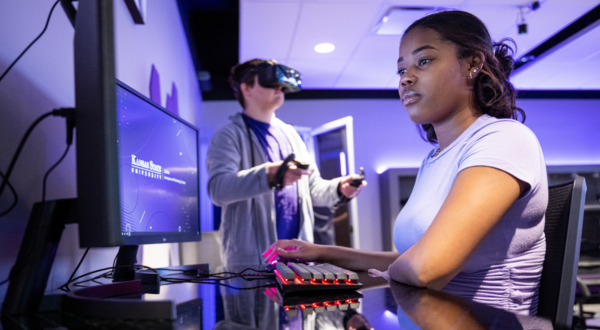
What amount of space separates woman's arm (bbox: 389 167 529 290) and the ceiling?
9.76ft

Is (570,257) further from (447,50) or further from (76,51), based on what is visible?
(76,51)

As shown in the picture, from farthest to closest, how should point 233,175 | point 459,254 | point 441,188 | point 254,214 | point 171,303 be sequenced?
1. point 254,214
2. point 233,175
3. point 441,188
4. point 459,254
5. point 171,303

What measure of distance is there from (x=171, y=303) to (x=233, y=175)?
4.32 feet

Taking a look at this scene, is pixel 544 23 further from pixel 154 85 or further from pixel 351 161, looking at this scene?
pixel 154 85

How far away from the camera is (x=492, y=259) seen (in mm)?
789

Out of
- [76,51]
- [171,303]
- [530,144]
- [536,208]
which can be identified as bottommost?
[171,303]

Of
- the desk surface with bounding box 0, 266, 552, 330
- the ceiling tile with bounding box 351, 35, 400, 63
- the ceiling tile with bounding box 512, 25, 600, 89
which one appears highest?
the ceiling tile with bounding box 351, 35, 400, 63

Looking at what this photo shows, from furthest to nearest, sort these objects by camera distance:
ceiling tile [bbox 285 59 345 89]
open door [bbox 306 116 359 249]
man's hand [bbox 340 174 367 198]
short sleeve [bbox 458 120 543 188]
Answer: ceiling tile [bbox 285 59 345 89], open door [bbox 306 116 359 249], man's hand [bbox 340 174 367 198], short sleeve [bbox 458 120 543 188]

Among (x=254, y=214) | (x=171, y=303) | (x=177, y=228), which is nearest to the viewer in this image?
(x=171, y=303)

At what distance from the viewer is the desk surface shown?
49cm

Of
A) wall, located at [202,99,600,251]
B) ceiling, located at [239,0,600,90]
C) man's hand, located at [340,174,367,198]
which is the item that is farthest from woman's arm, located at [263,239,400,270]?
wall, located at [202,99,600,251]

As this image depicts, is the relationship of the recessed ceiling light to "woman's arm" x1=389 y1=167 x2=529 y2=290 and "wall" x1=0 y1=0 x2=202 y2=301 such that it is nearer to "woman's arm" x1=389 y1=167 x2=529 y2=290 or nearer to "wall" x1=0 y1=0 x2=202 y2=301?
"wall" x1=0 y1=0 x2=202 y2=301

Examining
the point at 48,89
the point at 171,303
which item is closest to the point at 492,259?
the point at 171,303

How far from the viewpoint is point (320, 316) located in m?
0.57
